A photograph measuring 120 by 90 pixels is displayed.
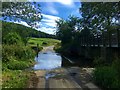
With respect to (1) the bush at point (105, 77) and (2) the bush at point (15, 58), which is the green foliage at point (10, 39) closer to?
(2) the bush at point (15, 58)

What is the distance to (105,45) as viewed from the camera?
98.4 feet

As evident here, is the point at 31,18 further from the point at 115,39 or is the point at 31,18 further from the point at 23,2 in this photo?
the point at 115,39

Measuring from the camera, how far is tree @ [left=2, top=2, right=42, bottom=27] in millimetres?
22812

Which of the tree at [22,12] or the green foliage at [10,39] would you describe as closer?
the tree at [22,12]

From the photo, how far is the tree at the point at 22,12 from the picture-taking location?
898 inches

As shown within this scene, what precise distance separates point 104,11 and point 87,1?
78.9 inches

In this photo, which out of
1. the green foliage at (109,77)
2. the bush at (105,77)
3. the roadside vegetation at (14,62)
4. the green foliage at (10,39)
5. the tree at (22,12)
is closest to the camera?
the green foliage at (109,77)

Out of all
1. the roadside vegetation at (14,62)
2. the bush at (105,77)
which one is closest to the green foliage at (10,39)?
the roadside vegetation at (14,62)

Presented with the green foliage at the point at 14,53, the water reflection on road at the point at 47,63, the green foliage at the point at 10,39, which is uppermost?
the green foliage at the point at 10,39

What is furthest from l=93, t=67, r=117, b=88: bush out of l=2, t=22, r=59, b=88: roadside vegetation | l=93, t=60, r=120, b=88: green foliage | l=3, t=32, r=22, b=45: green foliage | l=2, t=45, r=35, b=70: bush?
l=3, t=32, r=22, b=45: green foliage

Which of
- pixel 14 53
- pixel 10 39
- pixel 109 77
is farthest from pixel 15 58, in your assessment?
pixel 109 77

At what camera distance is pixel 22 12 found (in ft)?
79.6

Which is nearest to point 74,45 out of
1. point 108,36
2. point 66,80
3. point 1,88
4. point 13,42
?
point 13,42

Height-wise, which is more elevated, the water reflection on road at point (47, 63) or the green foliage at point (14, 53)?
the green foliage at point (14, 53)
